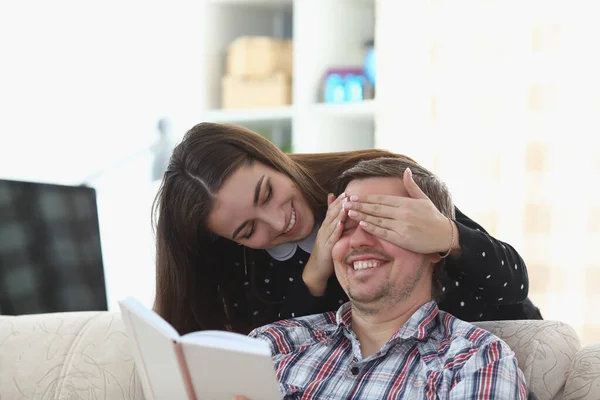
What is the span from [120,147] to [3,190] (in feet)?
5.55

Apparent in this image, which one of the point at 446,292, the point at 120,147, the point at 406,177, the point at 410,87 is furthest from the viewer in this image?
the point at 120,147

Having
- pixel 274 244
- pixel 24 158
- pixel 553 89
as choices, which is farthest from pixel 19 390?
pixel 553 89

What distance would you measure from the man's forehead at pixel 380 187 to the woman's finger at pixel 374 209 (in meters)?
0.04

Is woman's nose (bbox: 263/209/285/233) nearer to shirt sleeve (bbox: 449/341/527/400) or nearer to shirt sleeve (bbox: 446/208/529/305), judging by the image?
shirt sleeve (bbox: 446/208/529/305)

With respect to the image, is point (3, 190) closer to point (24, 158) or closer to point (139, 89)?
point (24, 158)

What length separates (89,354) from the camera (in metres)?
1.83

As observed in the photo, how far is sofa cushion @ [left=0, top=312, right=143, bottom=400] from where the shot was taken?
5.85 ft

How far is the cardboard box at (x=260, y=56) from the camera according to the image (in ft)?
12.7

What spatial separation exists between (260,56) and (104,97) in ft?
2.59

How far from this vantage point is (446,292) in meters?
1.74

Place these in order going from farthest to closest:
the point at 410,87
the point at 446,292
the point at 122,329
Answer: the point at 410,87, the point at 122,329, the point at 446,292

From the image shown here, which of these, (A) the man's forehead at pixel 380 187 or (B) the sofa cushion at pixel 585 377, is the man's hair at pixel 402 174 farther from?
(B) the sofa cushion at pixel 585 377

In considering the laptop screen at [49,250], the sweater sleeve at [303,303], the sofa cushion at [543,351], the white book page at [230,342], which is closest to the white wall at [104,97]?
the laptop screen at [49,250]

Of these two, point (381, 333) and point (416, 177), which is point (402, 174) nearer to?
point (416, 177)
